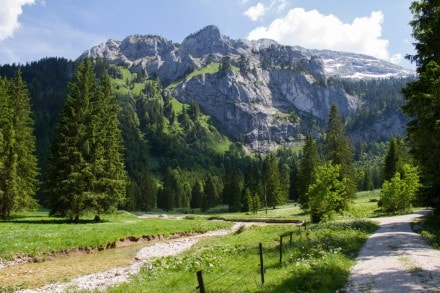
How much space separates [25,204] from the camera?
153 feet

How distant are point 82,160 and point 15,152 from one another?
977cm

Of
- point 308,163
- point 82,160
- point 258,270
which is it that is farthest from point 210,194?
point 258,270

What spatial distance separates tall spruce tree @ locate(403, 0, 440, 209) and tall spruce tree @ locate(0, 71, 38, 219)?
41.0m

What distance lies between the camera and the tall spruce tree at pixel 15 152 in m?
42.4

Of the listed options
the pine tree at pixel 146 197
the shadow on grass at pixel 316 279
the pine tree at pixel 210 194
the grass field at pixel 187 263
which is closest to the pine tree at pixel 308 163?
the grass field at pixel 187 263

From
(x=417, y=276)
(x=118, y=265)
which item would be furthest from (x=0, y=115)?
(x=417, y=276)

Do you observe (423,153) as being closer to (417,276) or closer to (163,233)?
(417,276)

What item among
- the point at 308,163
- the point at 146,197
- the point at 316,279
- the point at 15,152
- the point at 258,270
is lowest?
the point at 258,270

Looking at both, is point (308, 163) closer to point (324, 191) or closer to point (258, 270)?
point (324, 191)

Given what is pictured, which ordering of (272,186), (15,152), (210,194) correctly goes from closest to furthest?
(15,152) < (272,186) < (210,194)

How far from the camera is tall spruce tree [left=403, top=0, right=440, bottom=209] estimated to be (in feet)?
69.3

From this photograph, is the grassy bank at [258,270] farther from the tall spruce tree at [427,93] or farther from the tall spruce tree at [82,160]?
the tall spruce tree at [82,160]

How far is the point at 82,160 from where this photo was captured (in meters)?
43.5

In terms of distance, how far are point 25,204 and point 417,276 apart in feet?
151
